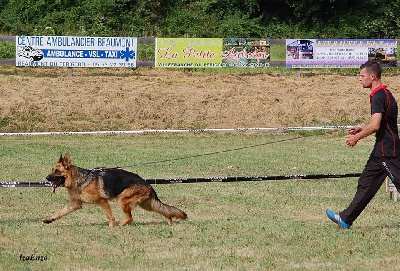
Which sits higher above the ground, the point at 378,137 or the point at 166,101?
the point at 378,137

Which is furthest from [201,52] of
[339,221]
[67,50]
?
[339,221]

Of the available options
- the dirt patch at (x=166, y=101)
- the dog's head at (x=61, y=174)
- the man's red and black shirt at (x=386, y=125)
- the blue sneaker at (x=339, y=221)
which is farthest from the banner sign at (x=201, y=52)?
the man's red and black shirt at (x=386, y=125)

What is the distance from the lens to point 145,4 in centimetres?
3712

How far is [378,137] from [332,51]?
20559 mm

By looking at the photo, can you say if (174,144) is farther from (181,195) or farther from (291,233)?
(291,233)

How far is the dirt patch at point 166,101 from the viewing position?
83.8ft

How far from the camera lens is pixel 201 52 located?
29578mm

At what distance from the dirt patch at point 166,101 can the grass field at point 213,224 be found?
4.87 metres

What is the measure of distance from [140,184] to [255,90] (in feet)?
56.6

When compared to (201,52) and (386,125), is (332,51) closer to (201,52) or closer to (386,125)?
(201,52)

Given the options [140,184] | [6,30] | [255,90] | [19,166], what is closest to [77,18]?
[6,30]

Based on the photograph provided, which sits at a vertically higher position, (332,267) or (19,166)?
(332,267)

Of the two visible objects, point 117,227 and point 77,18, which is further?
point 77,18

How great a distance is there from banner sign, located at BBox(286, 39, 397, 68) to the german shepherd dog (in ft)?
64.0
